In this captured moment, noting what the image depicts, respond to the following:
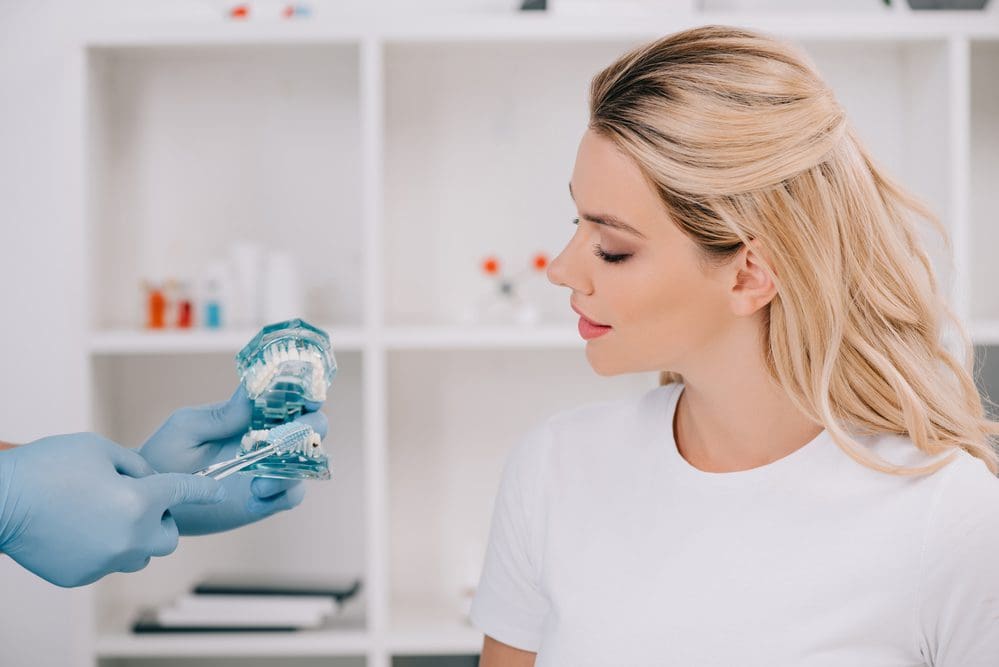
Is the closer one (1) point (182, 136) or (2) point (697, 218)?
(2) point (697, 218)

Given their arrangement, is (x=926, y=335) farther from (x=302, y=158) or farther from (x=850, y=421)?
(x=302, y=158)

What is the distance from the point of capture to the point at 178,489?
3.57ft

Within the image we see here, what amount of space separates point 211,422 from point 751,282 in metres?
0.72

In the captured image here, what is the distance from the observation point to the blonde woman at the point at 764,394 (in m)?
1.08

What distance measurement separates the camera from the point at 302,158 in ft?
7.19

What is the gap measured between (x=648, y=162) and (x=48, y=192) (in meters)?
1.59

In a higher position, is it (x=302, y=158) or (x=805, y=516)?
(x=302, y=158)

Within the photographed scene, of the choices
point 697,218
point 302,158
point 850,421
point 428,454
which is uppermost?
point 302,158

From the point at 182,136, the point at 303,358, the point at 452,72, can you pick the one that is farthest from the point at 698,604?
the point at 182,136

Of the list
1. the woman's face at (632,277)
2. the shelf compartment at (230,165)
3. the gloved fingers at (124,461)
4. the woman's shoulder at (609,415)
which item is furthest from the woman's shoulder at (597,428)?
the shelf compartment at (230,165)

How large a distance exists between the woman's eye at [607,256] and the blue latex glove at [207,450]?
484 millimetres

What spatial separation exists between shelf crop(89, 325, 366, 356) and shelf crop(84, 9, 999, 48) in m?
0.56

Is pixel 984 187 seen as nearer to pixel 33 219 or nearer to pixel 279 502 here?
pixel 279 502

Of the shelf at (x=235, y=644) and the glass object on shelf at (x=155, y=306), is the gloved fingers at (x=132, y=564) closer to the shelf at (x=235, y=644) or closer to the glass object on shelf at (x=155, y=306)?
the shelf at (x=235, y=644)
